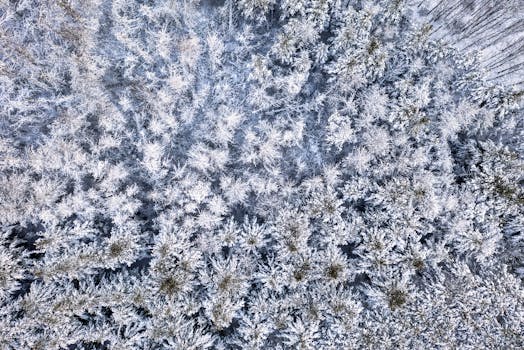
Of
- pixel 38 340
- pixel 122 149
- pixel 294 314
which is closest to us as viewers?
pixel 38 340

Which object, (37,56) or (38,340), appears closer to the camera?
(38,340)

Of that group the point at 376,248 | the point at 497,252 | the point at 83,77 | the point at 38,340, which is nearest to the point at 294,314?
the point at 376,248

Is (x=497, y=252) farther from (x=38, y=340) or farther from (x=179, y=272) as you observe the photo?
(x=38, y=340)

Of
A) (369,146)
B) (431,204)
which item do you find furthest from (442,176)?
(369,146)

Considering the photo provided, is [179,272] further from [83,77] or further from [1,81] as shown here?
[1,81]

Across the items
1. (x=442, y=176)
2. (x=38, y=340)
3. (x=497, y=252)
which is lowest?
(x=497, y=252)

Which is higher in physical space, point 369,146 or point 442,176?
point 369,146

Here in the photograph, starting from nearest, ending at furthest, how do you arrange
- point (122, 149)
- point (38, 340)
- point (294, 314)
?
point (38, 340)
point (294, 314)
point (122, 149)
